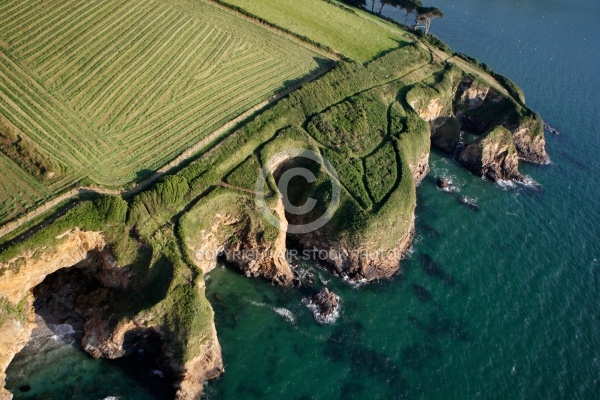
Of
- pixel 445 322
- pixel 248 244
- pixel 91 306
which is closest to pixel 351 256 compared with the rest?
pixel 248 244

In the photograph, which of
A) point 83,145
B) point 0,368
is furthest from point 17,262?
point 83,145

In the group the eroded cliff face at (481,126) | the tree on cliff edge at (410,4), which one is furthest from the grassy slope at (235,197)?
the tree on cliff edge at (410,4)

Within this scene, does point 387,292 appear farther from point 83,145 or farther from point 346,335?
point 83,145

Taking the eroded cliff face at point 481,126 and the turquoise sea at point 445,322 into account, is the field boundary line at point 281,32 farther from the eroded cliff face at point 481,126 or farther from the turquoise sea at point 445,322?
the turquoise sea at point 445,322

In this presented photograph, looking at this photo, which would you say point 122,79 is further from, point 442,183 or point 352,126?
point 442,183
